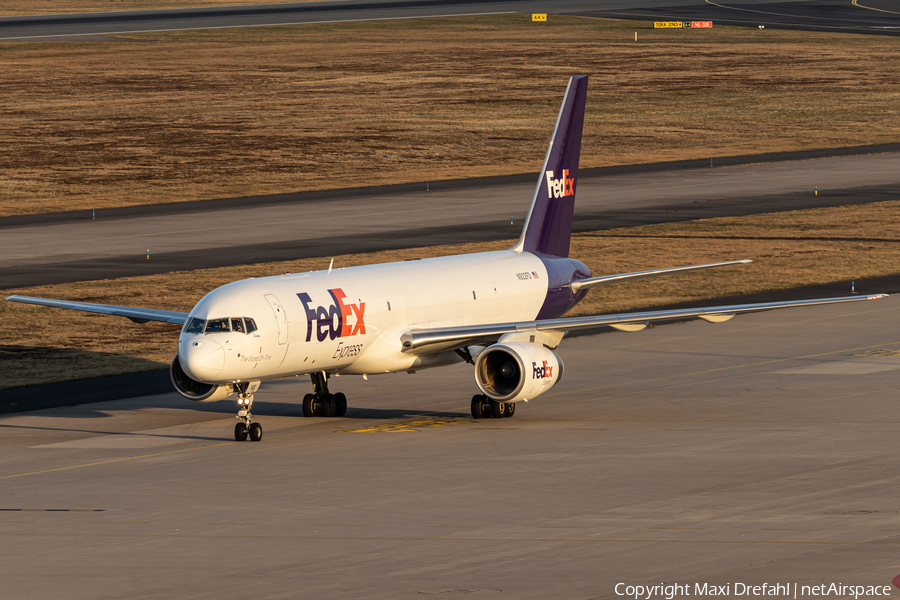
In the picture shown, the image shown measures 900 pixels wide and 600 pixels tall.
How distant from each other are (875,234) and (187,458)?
4846 cm

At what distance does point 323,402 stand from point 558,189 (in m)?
10.7

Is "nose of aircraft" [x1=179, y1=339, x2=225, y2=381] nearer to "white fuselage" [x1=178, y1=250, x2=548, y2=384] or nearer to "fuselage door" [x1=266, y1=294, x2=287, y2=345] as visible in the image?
"white fuselage" [x1=178, y1=250, x2=548, y2=384]

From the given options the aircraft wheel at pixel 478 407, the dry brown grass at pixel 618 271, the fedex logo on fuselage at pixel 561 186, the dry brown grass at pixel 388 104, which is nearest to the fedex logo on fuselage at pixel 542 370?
the aircraft wheel at pixel 478 407

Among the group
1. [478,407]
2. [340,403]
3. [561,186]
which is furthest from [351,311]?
[561,186]

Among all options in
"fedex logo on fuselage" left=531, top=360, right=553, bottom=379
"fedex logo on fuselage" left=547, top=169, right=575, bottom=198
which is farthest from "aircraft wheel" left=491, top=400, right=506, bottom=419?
"fedex logo on fuselage" left=547, top=169, right=575, bottom=198

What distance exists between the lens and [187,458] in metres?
34.7

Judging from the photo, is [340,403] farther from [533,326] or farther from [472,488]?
[472,488]

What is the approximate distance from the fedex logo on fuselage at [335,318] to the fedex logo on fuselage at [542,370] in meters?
4.36

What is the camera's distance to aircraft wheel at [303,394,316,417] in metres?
39.5

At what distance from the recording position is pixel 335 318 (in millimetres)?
36156

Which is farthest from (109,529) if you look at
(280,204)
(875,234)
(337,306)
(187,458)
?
(280,204)

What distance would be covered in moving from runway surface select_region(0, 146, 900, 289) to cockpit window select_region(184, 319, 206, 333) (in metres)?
28.0

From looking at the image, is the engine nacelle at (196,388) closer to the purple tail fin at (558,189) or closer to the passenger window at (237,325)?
the passenger window at (237,325)

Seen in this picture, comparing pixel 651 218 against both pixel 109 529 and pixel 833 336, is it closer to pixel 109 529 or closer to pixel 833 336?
pixel 833 336
